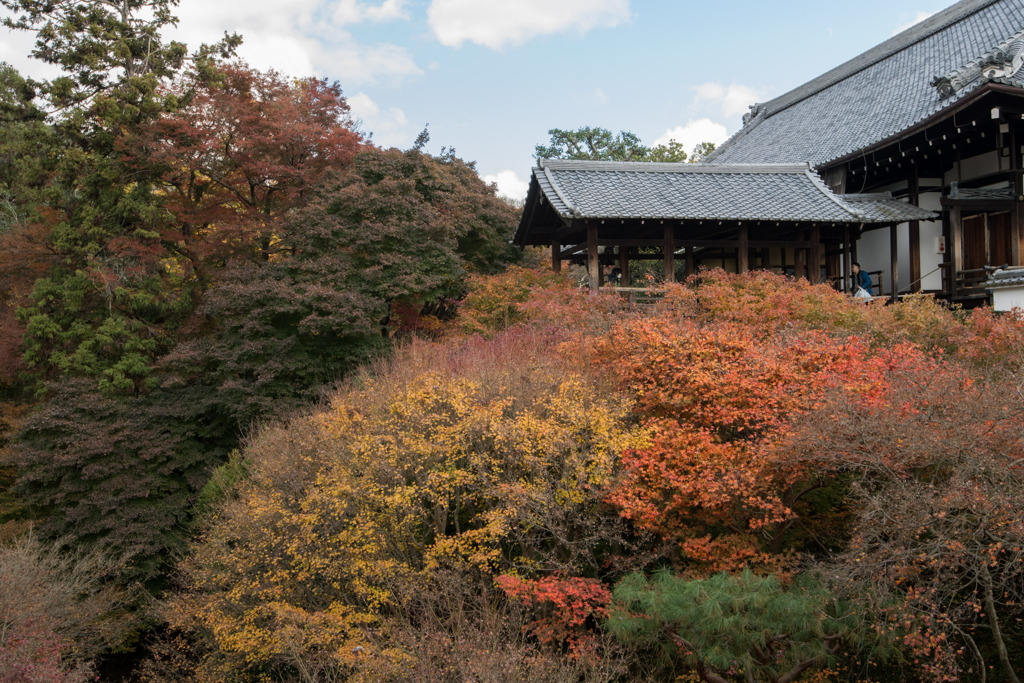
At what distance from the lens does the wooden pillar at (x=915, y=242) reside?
48.1 ft

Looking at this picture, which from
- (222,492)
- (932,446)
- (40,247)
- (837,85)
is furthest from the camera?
(837,85)

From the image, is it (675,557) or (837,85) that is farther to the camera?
(837,85)

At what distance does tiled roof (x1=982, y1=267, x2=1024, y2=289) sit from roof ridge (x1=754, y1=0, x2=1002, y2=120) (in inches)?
393

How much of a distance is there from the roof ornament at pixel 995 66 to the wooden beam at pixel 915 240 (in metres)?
2.06

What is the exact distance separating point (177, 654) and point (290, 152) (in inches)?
456

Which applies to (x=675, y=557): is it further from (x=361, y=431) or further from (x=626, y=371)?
(x=361, y=431)

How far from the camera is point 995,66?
1192cm

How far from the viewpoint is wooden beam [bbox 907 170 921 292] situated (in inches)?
578

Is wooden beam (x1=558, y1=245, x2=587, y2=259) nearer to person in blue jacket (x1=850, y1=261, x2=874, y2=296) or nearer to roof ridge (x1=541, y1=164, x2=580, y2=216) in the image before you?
roof ridge (x1=541, y1=164, x2=580, y2=216)

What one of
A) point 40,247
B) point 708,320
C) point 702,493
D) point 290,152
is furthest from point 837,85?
point 40,247

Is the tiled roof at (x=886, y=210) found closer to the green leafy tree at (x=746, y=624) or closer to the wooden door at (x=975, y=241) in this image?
the wooden door at (x=975, y=241)

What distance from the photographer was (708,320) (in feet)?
37.0

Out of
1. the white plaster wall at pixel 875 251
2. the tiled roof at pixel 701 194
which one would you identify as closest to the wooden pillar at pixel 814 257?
the tiled roof at pixel 701 194

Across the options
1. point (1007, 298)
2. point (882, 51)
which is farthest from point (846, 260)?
point (882, 51)
